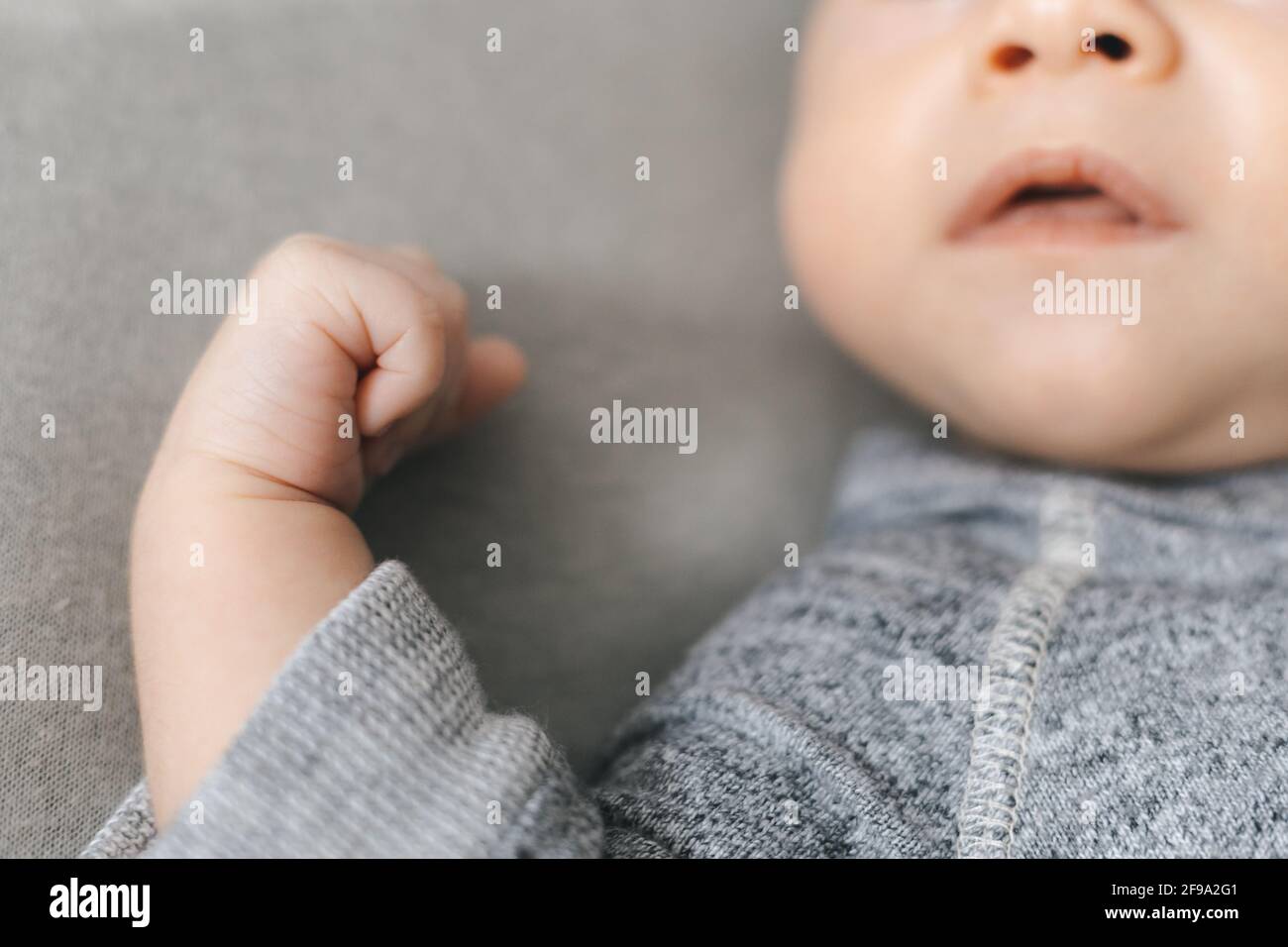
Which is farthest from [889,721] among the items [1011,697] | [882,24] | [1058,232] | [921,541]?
[882,24]

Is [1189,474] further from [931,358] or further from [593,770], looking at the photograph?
[593,770]

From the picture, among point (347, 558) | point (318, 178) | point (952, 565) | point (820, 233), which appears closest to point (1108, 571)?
point (952, 565)

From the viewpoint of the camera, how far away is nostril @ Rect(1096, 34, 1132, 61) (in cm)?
65

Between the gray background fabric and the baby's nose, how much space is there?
30 centimetres

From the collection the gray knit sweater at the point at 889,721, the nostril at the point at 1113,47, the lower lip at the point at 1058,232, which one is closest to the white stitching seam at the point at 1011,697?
the gray knit sweater at the point at 889,721

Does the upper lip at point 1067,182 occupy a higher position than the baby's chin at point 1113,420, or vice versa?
the upper lip at point 1067,182

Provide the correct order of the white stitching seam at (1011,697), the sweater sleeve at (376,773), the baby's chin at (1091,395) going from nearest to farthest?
the sweater sleeve at (376,773)
the white stitching seam at (1011,697)
the baby's chin at (1091,395)

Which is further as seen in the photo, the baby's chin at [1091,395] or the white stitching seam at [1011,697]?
the baby's chin at [1091,395]

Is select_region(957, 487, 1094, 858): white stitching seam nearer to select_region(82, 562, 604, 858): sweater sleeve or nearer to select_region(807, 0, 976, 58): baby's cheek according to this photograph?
select_region(82, 562, 604, 858): sweater sleeve

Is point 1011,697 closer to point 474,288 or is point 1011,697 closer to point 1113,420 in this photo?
point 1113,420

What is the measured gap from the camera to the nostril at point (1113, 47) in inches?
25.5

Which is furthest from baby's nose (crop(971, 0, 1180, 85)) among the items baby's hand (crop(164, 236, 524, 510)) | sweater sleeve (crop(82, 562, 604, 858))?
sweater sleeve (crop(82, 562, 604, 858))

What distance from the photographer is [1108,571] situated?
2.38 ft

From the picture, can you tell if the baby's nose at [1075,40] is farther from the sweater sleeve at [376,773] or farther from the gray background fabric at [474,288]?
the sweater sleeve at [376,773]
